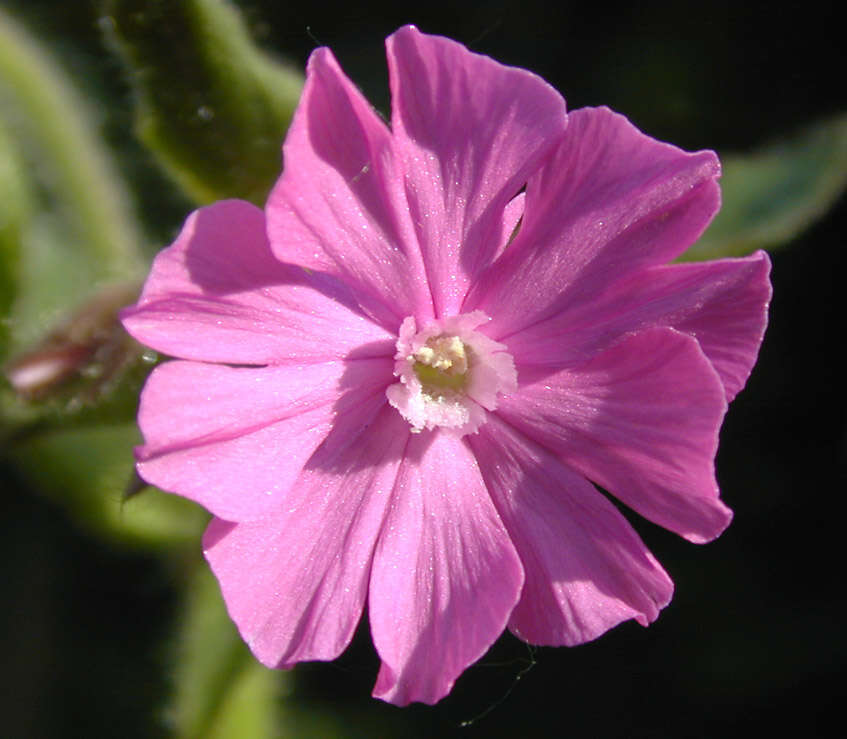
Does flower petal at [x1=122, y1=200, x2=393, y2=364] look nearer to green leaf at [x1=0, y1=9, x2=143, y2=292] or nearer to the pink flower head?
the pink flower head

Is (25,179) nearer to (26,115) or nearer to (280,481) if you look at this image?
(26,115)

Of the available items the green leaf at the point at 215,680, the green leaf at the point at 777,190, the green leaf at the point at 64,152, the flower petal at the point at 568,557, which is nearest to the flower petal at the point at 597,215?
the flower petal at the point at 568,557

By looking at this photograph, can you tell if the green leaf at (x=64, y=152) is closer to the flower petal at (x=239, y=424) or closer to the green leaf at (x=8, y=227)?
the green leaf at (x=8, y=227)

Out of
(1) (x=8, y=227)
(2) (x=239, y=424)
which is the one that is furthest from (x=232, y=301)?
(1) (x=8, y=227)

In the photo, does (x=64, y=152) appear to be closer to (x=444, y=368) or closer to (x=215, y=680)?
(x=215, y=680)

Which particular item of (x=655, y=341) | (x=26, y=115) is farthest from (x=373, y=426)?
(x=26, y=115)

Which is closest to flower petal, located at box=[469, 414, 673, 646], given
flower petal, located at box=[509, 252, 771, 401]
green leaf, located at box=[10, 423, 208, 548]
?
flower petal, located at box=[509, 252, 771, 401]
